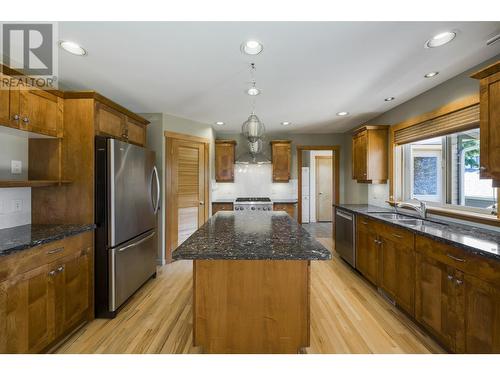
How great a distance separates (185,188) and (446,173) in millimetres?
3659

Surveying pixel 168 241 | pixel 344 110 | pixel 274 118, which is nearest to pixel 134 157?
pixel 168 241

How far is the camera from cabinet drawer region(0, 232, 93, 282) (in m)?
1.46

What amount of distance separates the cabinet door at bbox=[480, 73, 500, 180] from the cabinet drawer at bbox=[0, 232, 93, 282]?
3.27 m

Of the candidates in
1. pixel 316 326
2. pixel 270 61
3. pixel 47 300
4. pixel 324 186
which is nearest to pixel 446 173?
pixel 316 326

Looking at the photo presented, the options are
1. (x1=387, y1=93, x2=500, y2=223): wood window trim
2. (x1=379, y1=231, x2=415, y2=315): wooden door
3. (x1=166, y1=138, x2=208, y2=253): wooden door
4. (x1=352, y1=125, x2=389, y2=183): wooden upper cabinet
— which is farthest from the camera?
(x1=166, y1=138, x2=208, y2=253): wooden door

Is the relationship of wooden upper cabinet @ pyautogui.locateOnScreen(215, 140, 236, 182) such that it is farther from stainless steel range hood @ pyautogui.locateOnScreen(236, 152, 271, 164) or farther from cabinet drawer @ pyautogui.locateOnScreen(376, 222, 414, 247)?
cabinet drawer @ pyautogui.locateOnScreen(376, 222, 414, 247)

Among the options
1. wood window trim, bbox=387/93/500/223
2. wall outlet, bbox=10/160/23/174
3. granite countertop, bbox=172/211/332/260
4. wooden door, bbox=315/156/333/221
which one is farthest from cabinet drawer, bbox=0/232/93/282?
wooden door, bbox=315/156/333/221

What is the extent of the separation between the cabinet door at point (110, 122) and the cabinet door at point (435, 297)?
127 inches

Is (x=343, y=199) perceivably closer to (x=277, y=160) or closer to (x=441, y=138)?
(x=277, y=160)

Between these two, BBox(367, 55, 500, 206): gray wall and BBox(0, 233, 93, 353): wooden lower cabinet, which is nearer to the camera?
BBox(0, 233, 93, 353): wooden lower cabinet

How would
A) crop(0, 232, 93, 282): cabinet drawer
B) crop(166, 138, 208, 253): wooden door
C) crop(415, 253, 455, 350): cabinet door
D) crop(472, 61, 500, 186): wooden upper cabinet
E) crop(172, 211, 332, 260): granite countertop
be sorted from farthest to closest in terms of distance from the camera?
crop(166, 138, 208, 253): wooden door < crop(415, 253, 455, 350): cabinet door < crop(472, 61, 500, 186): wooden upper cabinet < crop(0, 232, 93, 282): cabinet drawer < crop(172, 211, 332, 260): granite countertop

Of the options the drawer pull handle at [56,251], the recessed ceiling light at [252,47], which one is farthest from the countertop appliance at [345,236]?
the drawer pull handle at [56,251]

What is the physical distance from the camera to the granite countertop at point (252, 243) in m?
1.35

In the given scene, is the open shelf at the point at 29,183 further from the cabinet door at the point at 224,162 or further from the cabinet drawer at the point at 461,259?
the cabinet drawer at the point at 461,259
